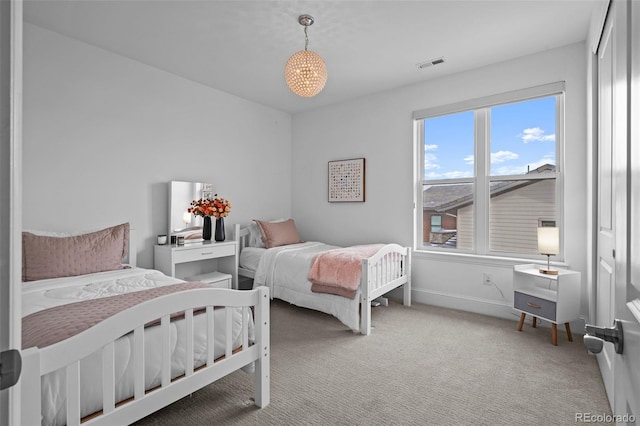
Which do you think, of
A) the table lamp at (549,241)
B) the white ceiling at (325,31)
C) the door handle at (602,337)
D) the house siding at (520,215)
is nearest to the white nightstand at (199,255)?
the white ceiling at (325,31)

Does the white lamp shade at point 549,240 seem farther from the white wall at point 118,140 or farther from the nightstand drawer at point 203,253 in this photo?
the white wall at point 118,140

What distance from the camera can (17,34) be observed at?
0.49m

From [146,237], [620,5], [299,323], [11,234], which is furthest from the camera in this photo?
[146,237]

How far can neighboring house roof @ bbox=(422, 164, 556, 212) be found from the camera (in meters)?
3.36

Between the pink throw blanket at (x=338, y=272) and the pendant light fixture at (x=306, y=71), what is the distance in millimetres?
1480

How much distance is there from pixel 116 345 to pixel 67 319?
27 cm

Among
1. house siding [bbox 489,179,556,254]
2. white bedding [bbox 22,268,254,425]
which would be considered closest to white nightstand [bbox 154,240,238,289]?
white bedding [bbox 22,268,254,425]

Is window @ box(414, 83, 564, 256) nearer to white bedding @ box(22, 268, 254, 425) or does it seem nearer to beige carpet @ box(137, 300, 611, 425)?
beige carpet @ box(137, 300, 611, 425)

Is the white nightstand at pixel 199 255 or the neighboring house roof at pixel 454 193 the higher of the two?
the neighboring house roof at pixel 454 193

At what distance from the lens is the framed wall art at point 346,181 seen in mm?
4297

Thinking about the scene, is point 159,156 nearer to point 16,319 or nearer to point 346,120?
point 346,120

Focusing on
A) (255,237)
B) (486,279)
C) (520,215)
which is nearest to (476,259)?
(486,279)

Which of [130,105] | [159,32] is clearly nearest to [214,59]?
[159,32]

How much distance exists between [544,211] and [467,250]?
2.70 ft
